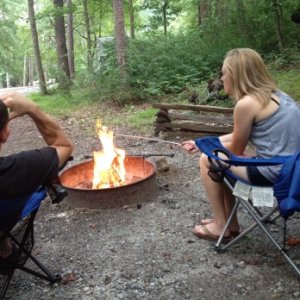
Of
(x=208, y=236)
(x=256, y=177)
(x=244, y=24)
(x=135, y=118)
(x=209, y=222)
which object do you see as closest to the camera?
(x=256, y=177)

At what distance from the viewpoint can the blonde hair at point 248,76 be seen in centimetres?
314

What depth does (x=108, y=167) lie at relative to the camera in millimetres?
5020

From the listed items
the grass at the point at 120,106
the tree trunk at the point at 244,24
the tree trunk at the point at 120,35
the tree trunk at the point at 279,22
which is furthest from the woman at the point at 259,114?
the tree trunk at the point at 244,24

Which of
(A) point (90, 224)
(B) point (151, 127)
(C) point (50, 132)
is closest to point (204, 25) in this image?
(B) point (151, 127)

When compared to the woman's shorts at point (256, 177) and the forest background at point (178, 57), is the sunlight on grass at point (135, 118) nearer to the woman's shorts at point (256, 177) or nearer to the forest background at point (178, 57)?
the forest background at point (178, 57)

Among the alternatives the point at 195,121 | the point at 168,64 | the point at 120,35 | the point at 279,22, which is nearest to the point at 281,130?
the point at 195,121

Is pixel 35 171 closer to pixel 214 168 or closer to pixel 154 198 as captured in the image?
pixel 214 168

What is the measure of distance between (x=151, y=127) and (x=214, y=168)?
5219 mm

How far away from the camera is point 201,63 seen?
12805mm

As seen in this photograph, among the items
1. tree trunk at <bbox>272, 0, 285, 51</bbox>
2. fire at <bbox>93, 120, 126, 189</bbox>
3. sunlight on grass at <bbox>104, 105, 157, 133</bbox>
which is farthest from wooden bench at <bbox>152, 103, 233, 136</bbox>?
tree trunk at <bbox>272, 0, 285, 51</bbox>

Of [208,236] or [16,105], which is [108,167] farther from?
[16,105]

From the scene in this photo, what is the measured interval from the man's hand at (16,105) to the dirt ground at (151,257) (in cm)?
133

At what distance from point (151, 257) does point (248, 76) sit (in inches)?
63.5

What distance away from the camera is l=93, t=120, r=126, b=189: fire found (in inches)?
196
